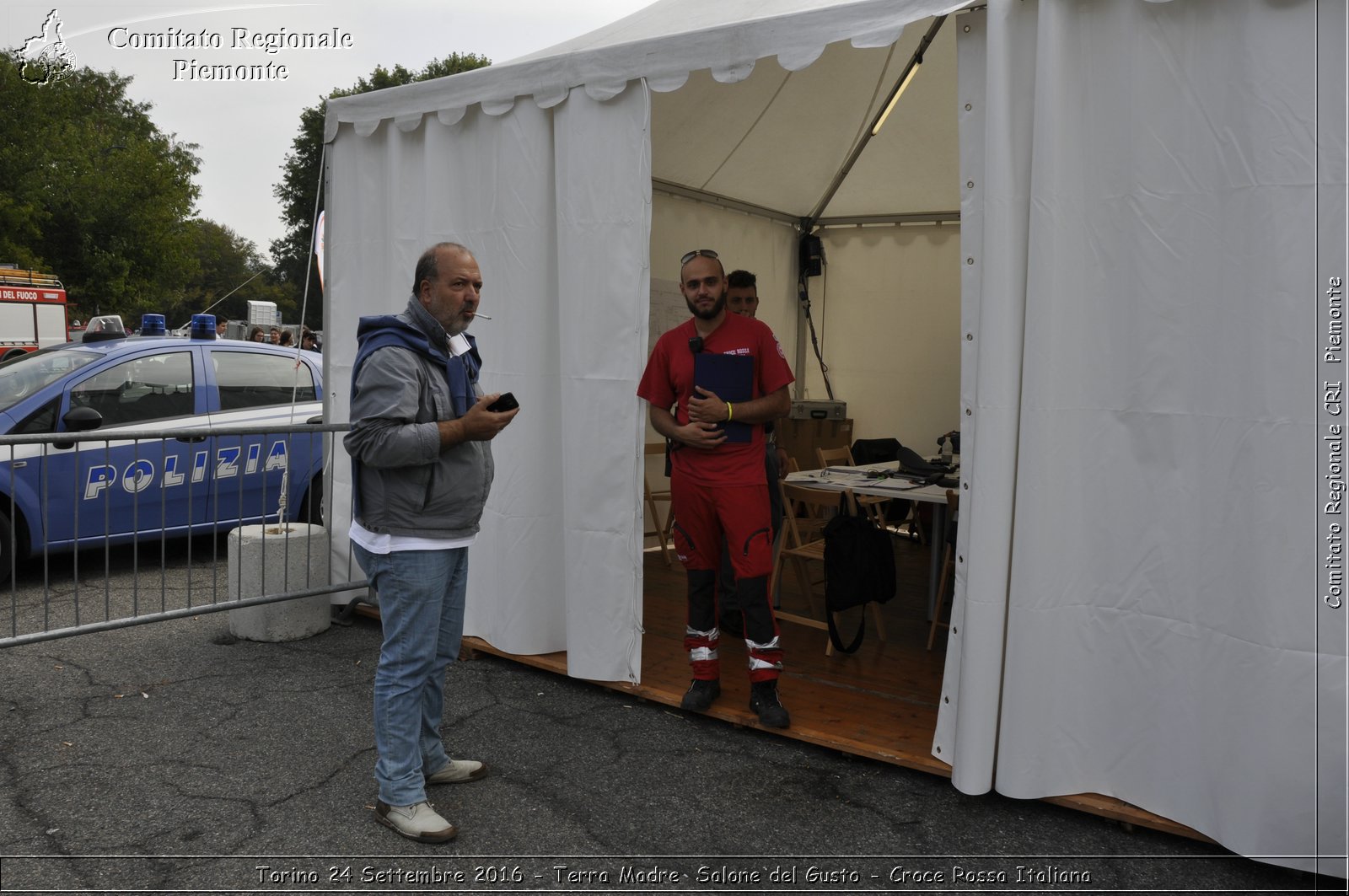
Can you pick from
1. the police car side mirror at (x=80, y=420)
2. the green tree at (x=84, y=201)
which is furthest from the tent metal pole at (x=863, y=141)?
the green tree at (x=84, y=201)

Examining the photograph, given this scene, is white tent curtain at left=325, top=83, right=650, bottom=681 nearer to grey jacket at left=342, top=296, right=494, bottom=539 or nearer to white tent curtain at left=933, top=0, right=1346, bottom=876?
grey jacket at left=342, top=296, right=494, bottom=539

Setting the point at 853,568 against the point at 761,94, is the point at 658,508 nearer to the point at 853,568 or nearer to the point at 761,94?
the point at 853,568

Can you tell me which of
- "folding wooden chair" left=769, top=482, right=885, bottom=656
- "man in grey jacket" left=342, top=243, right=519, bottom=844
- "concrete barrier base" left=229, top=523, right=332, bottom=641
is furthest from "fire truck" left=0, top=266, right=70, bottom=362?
"man in grey jacket" left=342, top=243, right=519, bottom=844

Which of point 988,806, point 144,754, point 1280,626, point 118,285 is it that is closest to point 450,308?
point 144,754

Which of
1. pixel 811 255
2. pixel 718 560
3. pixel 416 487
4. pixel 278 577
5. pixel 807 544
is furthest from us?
pixel 811 255

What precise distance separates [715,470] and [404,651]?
1538 millimetres

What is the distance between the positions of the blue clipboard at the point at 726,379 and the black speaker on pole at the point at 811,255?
4.82 metres

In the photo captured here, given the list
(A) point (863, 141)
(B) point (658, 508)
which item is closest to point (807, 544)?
(B) point (658, 508)

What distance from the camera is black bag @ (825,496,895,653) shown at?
491 cm

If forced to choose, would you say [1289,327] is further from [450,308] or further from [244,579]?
[244,579]

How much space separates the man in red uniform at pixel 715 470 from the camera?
13.4 ft

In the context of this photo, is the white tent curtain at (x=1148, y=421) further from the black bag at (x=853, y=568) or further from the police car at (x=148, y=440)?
the police car at (x=148, y=440)

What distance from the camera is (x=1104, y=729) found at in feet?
11.0

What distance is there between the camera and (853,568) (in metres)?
4.92
